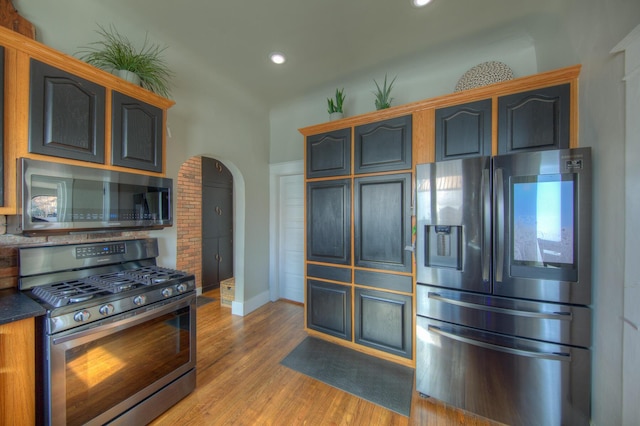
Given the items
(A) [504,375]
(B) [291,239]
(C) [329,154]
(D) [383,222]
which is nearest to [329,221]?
(D) [383,222]

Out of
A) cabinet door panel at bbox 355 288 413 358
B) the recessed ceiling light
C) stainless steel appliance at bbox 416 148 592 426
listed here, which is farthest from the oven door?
the recessed ceiling light

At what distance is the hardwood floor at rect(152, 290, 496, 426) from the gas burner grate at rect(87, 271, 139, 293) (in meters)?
1.00

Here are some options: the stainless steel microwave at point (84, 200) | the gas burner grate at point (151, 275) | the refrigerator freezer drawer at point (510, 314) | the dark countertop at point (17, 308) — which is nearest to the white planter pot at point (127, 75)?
the stainless steel microwave at point (84, 200)

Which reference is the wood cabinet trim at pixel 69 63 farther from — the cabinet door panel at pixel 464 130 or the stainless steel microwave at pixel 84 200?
the cabinet door panel at pixel 464 130

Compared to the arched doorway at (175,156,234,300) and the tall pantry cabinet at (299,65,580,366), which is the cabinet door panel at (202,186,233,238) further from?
the tall pantry cabinet at (299,65,580,366)

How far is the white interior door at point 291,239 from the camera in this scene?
3820 millimetres

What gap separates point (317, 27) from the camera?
213 cm

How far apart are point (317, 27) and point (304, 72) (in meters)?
0.70

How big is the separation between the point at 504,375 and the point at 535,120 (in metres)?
1.85

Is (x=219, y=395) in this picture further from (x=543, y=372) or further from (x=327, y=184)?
(x=543, y=372)

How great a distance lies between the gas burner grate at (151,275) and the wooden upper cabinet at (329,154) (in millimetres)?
1686

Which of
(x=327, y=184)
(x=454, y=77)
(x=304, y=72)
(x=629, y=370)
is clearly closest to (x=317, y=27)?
(x=304, y=72)

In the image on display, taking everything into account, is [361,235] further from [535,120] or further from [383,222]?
[535,120]

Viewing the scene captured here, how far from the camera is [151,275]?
5.67ft
